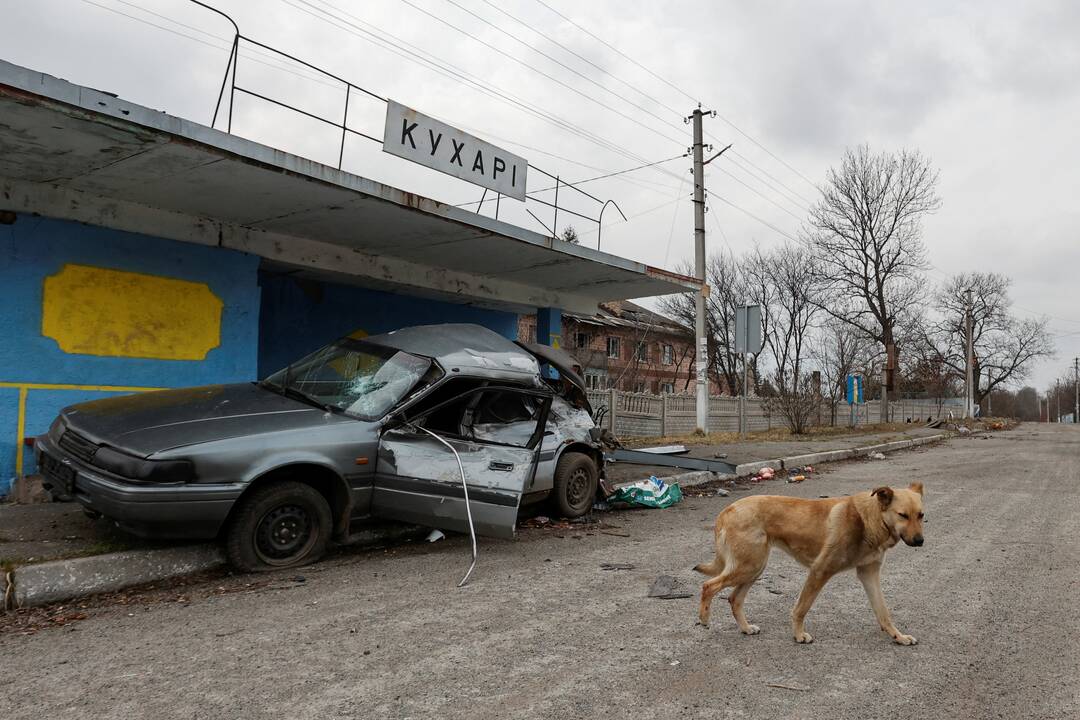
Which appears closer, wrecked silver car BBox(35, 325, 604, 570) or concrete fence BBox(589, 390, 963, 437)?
wrecked silver car BBox(35, 325, 604, 570)

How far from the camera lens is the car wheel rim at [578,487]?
721cm

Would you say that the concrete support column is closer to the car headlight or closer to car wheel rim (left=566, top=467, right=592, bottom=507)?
car wheel rim (left=566, top=467, right=592, bottom=507)

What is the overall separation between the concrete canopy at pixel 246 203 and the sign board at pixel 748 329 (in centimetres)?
501

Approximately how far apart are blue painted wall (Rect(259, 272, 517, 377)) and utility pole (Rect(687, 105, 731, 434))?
8.23m

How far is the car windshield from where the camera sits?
581 cm

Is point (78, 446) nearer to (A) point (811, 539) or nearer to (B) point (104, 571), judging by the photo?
(B) point (104, 571)

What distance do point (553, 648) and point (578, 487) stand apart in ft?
12.3

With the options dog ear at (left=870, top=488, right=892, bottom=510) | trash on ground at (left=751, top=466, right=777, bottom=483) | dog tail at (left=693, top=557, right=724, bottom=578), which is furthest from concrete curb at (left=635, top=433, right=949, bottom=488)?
dog ear at (left=870, top=488, right=892, bottom=510)

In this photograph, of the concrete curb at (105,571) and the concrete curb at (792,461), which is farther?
the concrete curb at (792,461)

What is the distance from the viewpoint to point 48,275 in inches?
288

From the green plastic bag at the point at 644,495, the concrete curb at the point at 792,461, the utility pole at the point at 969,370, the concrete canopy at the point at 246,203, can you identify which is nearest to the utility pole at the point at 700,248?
the concrete curb at the point at 792,461

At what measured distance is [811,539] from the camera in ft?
12.0

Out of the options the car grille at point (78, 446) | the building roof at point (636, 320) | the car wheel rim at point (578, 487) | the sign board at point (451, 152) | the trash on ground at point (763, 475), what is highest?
the building roof at point (636, 320)

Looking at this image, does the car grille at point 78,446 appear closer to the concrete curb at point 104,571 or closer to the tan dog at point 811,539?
the concrete curb at point 104,571
